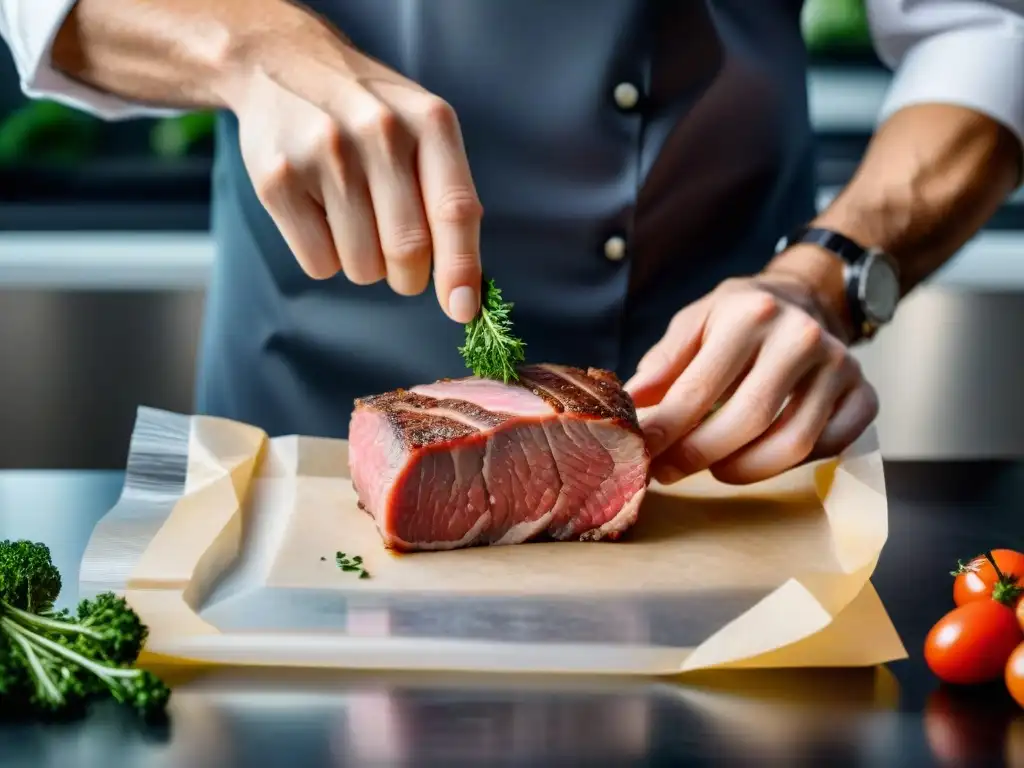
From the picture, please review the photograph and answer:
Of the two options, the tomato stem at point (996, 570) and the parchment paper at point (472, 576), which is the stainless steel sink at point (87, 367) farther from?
the tomato stem at point (996, 570)

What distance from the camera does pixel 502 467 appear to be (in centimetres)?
176

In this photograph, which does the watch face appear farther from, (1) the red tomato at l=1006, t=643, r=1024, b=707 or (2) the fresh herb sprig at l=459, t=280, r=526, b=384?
(1) the red tomato at l=1006, t=643, r=1024, b=707

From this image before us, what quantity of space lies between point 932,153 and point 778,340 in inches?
25.1

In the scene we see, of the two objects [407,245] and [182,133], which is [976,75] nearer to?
[407,245]

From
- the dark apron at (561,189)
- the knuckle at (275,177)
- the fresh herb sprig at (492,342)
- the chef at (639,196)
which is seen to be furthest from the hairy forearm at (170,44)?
the fresh herb sprig at (492,342)

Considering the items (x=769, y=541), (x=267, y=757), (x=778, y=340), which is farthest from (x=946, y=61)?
(x=267, y=757)

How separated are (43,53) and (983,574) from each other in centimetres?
151

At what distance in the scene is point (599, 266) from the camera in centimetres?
230

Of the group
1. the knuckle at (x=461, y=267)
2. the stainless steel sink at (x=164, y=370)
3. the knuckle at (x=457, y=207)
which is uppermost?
the knuckle at (x=457, y=207)

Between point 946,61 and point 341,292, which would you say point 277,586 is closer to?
point 341,292

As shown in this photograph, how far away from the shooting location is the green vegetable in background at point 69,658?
47.5 inches

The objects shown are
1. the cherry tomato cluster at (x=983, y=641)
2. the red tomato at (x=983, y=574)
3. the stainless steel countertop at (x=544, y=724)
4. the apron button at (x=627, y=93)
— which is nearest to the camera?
the stainless steel countertop at (x=544, y=724)

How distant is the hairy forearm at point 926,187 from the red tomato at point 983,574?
32.3 inches

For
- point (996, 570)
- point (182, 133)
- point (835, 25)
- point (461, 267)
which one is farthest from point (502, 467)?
point (835, 25)
